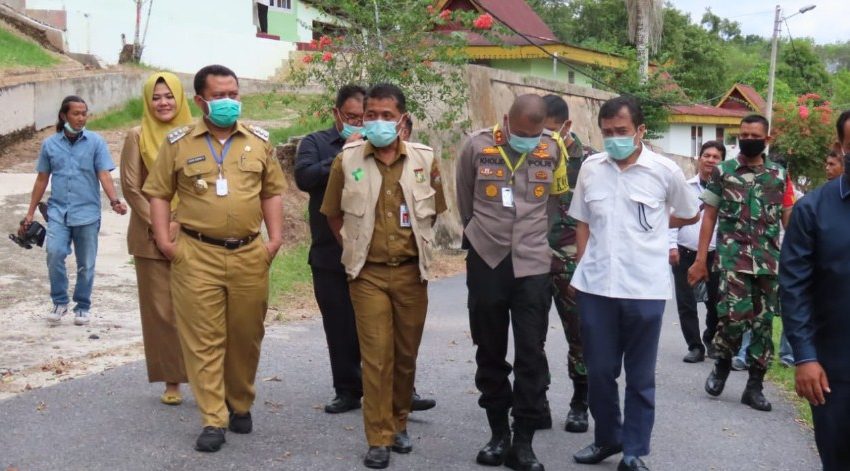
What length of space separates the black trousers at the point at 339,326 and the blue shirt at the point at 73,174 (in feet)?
10.8

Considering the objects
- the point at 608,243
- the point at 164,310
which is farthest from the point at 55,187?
the point at 608,243

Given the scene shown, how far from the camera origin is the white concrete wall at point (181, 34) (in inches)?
921

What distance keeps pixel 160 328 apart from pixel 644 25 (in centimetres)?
3141

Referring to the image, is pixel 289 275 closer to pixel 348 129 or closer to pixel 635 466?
pixel 348 129

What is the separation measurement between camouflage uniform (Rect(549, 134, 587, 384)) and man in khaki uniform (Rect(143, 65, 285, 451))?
1.82 meters

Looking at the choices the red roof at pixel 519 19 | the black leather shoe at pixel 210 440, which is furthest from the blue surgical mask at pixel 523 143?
the red roof at pixel 519 19

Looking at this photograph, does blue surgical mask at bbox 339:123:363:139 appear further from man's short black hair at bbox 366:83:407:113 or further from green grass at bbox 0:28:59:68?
green grass at bbox 0:28:59:68

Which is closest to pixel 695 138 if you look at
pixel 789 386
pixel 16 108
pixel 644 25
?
pixel 644 25

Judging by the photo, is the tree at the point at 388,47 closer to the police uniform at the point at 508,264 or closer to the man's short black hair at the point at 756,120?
the man's short black hair at the point at 756,120

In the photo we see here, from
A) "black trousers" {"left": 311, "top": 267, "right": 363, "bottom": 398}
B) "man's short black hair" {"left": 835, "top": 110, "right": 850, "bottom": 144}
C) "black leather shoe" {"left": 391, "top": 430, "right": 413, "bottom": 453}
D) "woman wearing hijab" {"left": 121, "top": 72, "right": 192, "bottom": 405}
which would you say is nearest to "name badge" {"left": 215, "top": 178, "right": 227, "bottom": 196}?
"woman wearing hijab" {"left": 121, "top": 72, "right": 192, "bottom": 405}

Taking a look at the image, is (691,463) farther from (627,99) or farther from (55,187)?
(55,187)

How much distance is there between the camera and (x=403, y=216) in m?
5.69

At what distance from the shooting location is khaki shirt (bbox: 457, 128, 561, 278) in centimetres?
550

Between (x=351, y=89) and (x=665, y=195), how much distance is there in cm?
202
